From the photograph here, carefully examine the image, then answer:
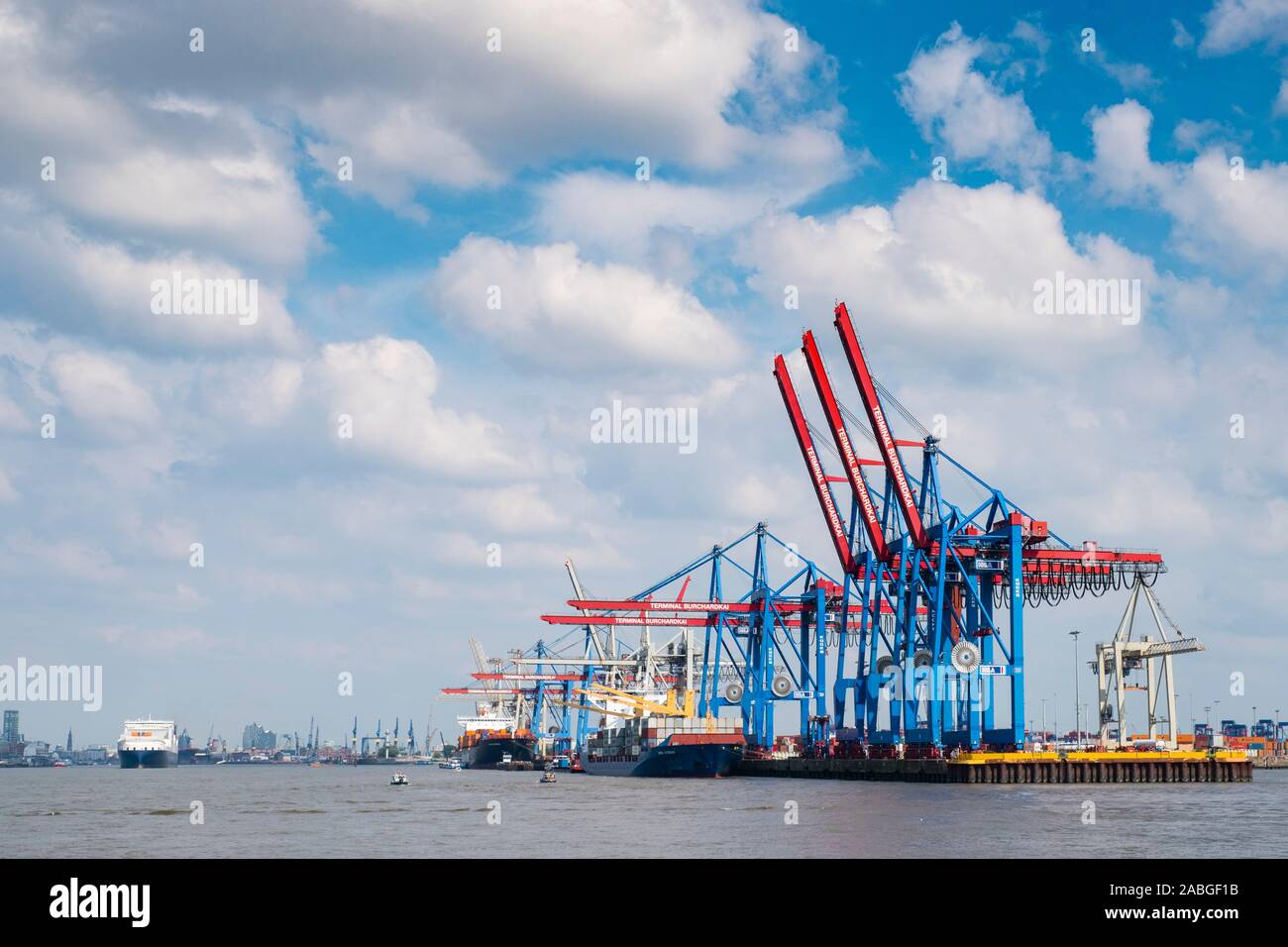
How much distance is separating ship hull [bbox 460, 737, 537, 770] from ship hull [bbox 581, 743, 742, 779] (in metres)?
55.3

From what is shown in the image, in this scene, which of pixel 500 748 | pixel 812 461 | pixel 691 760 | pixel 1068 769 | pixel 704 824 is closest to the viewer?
pixel 704 824

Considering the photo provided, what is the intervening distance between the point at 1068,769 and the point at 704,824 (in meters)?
36.7

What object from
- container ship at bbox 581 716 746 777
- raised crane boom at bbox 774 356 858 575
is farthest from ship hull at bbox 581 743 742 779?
raised crane boom at bbox 774 356 858 575

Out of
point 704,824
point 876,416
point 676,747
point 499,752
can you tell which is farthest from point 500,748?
point 704,824

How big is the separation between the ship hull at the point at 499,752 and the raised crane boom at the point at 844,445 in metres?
90.3

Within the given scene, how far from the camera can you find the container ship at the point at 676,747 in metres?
110

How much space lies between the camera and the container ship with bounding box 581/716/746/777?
110m

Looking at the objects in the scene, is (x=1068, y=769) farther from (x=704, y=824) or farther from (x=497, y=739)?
(x=497, y=739)

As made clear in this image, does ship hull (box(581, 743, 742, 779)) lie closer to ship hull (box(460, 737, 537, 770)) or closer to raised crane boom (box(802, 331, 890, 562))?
raised crane boom (box(802, 331, 890, 562))

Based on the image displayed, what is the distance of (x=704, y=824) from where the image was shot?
5006 cm

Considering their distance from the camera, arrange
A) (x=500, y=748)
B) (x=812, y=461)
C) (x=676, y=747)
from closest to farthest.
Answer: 1. (x=812, y=461)
2. (x=676, y=747)
3. (x=500, y=748)

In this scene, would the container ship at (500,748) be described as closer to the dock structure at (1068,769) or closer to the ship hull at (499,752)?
the ship hull at (499,752)
